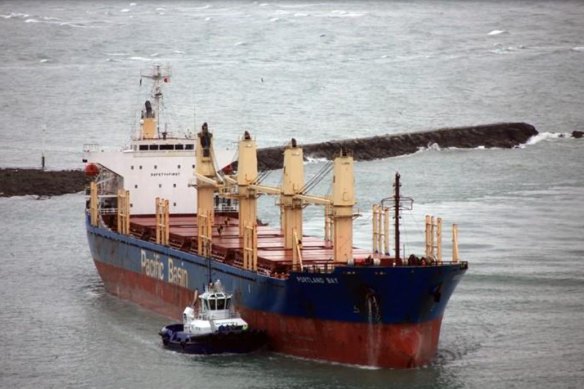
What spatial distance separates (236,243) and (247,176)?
196cm

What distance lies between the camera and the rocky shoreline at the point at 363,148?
75.2 metres

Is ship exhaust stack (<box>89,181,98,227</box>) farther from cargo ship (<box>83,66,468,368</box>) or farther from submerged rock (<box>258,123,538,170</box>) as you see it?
submerged rock (<box>258,123,538,170</box>)

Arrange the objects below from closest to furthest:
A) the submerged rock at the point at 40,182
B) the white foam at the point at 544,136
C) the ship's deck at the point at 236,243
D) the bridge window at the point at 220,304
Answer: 1. the bridge window at the point at 220,304
2. the ship's deck at the point at 236,243
3. the submerged rock at the point at 40,182
4. the white foam at the point at 544,136

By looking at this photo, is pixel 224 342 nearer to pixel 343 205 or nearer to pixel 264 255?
pixel 264 255

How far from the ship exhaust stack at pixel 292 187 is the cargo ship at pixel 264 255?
36 millimetres

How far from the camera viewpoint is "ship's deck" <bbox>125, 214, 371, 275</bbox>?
149 ft

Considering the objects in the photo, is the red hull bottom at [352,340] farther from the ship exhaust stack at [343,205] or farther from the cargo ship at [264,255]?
the ship exhaust stack at [343,205]

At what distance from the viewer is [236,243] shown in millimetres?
50031

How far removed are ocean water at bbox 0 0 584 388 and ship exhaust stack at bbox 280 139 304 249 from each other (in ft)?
13.2

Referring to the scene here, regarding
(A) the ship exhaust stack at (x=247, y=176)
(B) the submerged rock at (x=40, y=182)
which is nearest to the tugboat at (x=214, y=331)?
(A) the ship exhaust stack at (x=247, y=176)

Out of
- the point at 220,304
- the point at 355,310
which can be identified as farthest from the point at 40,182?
the point at 355,310

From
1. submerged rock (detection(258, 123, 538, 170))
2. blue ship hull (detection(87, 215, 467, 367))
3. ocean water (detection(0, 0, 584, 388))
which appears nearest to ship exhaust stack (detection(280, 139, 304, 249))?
blue ship hull (detection(87, 215, 467, 367))

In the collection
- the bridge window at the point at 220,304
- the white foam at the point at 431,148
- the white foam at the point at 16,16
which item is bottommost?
the bridge window at the point at 220,304

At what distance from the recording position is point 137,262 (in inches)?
2088
